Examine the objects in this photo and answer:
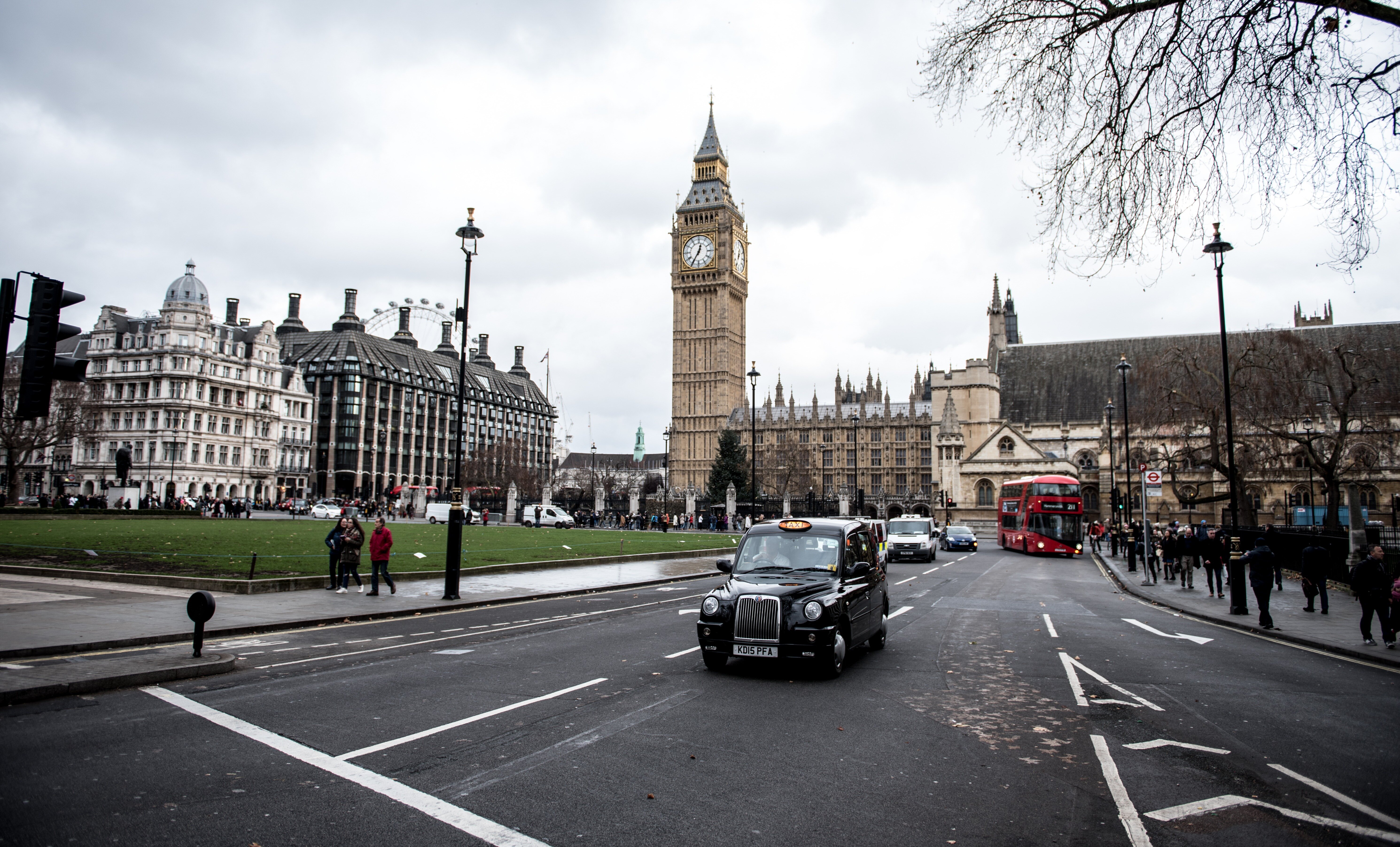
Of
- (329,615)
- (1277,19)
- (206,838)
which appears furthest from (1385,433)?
(206,838)

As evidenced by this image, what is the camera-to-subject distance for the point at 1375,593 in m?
11.7

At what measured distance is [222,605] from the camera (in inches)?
560

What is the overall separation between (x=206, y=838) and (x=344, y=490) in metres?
106

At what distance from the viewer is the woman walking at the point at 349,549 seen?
16.7 m

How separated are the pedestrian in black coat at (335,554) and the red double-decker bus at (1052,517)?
3356cm

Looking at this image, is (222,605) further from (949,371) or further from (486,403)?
(486,403)

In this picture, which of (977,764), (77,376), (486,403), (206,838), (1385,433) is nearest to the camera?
(206,838)

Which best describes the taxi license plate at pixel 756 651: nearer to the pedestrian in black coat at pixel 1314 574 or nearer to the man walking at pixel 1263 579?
the man walking at pixel 1263 579

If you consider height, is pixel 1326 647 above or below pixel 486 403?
below

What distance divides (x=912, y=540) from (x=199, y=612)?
30050 mm

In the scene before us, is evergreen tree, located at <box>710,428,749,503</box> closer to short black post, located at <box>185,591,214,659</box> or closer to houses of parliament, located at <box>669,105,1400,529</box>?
houses of parliament, located at <box>669,105,1400,529</box>

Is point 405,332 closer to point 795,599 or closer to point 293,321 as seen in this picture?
point 293,321

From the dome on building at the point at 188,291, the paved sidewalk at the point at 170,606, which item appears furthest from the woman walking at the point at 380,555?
the dome on building at the point at 188,291

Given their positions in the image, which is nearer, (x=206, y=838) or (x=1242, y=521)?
(x=206, y=838)
